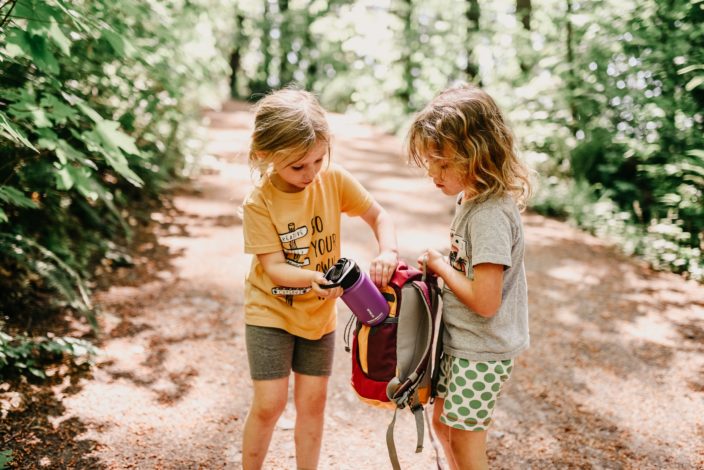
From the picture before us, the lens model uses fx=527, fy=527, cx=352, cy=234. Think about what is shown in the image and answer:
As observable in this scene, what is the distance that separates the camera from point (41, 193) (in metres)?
3.90

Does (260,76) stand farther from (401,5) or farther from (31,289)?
(31,289)

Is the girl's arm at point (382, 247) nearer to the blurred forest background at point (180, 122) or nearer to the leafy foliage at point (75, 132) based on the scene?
the blurred forest background at point (180, 122)

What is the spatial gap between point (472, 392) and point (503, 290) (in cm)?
40

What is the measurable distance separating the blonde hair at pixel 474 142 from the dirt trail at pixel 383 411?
2.78 feet

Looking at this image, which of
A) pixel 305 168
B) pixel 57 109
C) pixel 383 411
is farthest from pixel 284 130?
pixel 383 411

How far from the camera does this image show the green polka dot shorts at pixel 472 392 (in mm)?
1974

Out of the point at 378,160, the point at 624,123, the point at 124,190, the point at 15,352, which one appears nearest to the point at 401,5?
the point at 378,160

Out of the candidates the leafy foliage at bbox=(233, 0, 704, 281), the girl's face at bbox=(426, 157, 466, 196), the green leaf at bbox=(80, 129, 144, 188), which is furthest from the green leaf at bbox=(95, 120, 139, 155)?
the girl's face at bbox=(426, 157, 466, 196)

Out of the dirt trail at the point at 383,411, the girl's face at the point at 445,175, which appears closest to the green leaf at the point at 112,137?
the dirt trail at the point at 383,411

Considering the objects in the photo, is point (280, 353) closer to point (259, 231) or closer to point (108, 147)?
point (259, 231)

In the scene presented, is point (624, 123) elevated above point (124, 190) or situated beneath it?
elevated above

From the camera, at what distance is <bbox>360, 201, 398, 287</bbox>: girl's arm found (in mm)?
2035

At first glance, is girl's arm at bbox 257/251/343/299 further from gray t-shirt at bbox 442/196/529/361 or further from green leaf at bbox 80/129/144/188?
green leaf at bbox 80/129/144/188

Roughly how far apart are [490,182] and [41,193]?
11.2ft
